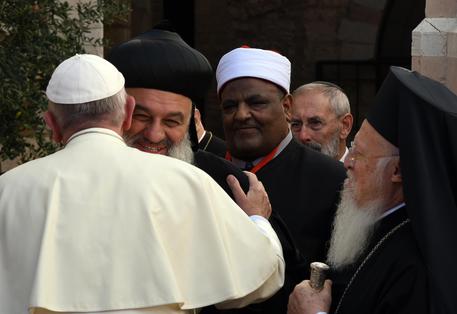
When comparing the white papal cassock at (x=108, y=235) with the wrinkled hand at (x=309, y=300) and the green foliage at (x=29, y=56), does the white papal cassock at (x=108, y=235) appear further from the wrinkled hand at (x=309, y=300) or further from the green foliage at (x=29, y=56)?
the green foliage at (x=29, y=56)

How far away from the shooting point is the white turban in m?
4.74

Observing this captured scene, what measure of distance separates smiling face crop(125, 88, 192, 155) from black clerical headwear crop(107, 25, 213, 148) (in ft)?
0.16

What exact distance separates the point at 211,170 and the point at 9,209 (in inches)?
49.9

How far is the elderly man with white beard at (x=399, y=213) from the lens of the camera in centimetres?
310

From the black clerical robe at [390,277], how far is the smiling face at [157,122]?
38.7 inches

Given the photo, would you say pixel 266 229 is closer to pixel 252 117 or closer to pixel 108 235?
pixel 108 235

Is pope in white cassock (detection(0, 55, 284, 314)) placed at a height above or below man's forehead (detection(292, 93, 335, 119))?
above

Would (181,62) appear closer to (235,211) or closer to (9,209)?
(235,211)

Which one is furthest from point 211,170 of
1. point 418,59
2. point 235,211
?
point 418,59

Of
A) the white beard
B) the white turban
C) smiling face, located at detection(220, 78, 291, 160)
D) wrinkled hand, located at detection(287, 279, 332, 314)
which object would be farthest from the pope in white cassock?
the white turban

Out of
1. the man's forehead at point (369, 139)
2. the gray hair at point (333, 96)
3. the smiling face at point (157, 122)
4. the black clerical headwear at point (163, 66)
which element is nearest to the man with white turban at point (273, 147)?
the black clerical headwear at point (163, 66)

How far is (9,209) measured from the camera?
3135 mm

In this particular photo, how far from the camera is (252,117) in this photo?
4.61 m

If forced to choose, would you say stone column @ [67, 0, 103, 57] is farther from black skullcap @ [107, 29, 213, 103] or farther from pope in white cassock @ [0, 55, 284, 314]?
pope in white cassock @ [0, 55, 284, 314]
